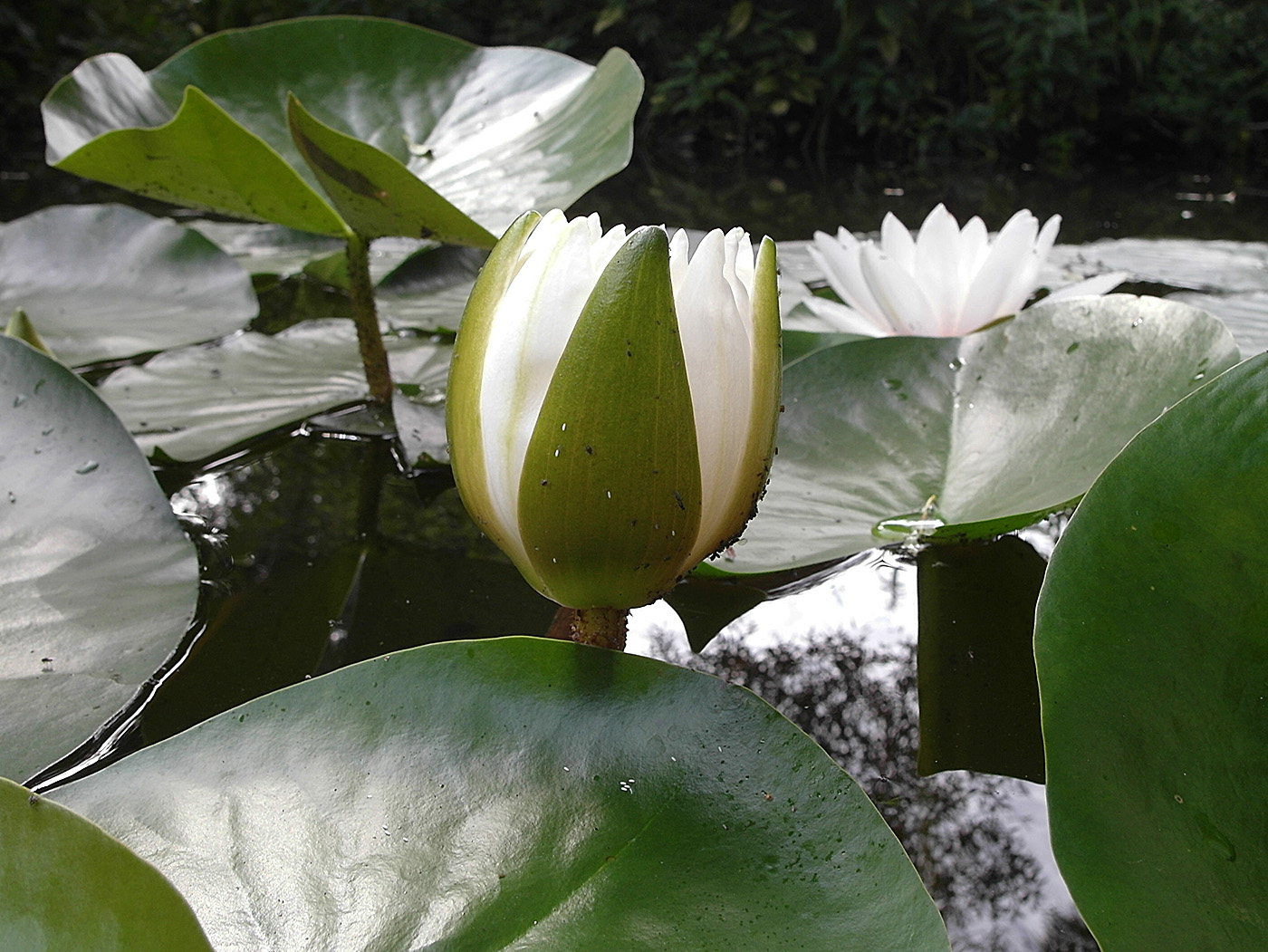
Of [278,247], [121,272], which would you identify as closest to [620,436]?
[121,272]

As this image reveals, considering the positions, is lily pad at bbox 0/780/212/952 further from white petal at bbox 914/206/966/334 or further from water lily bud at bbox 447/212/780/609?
white petal at bbox 914/206/966/334

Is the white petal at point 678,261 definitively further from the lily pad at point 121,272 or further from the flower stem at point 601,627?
the lily pad at point 121,272

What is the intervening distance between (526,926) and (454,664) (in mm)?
102

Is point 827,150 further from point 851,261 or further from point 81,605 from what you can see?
point 81,605

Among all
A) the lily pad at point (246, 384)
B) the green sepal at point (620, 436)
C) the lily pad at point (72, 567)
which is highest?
the green sepal at point (620, 436)

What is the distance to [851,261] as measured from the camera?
0.77 meters

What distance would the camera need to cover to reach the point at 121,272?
3.57 ft

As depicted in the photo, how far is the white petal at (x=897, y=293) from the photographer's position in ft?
2.32

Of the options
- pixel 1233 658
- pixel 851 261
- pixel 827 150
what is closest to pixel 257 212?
pixel 851 261

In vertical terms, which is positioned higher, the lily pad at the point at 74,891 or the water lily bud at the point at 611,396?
the water lily bud at the point at 611,396

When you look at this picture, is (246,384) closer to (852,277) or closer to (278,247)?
(852,277)

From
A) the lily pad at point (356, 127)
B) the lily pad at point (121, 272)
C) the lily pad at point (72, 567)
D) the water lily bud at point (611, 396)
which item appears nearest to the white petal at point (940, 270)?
the lily pad at point (356, 127)

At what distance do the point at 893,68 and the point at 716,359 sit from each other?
441 centimetres

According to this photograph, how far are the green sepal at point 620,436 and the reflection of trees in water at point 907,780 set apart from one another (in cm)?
17
